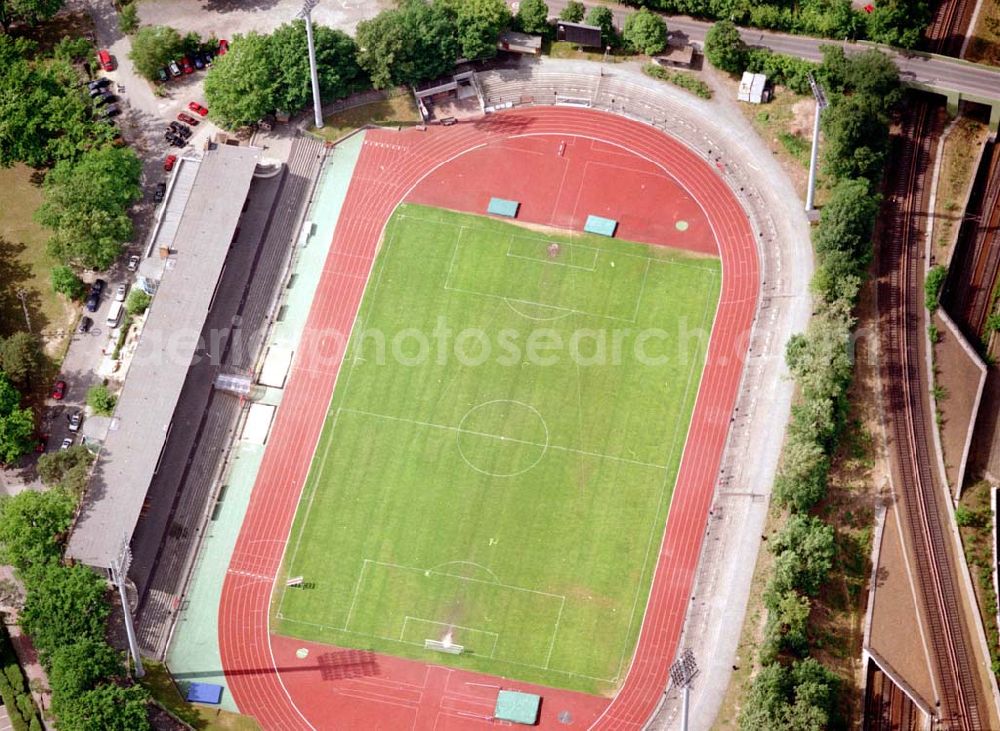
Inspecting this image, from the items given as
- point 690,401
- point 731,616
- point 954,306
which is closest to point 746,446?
point 690,401

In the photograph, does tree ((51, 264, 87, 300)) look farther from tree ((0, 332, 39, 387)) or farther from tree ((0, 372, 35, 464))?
tree ((0, 372, 35, 464))

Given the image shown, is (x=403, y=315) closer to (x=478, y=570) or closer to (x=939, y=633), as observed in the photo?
(x=478, y=570)

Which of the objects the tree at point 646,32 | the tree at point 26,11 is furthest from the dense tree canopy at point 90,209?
the tree at point 646,32

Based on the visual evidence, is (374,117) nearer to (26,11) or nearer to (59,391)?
(26,11)

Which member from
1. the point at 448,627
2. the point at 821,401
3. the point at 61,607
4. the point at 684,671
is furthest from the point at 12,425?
the point at 821,401

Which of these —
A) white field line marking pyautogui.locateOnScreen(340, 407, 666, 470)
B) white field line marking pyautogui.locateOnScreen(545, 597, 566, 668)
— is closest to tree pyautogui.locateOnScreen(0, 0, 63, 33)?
white field line marking pyautogui.locateOnScreen(340, 407, 666, 470)

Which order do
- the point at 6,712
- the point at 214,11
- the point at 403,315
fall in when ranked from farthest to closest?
the point at 214,11
the point at 403,315
the point at 6,712
